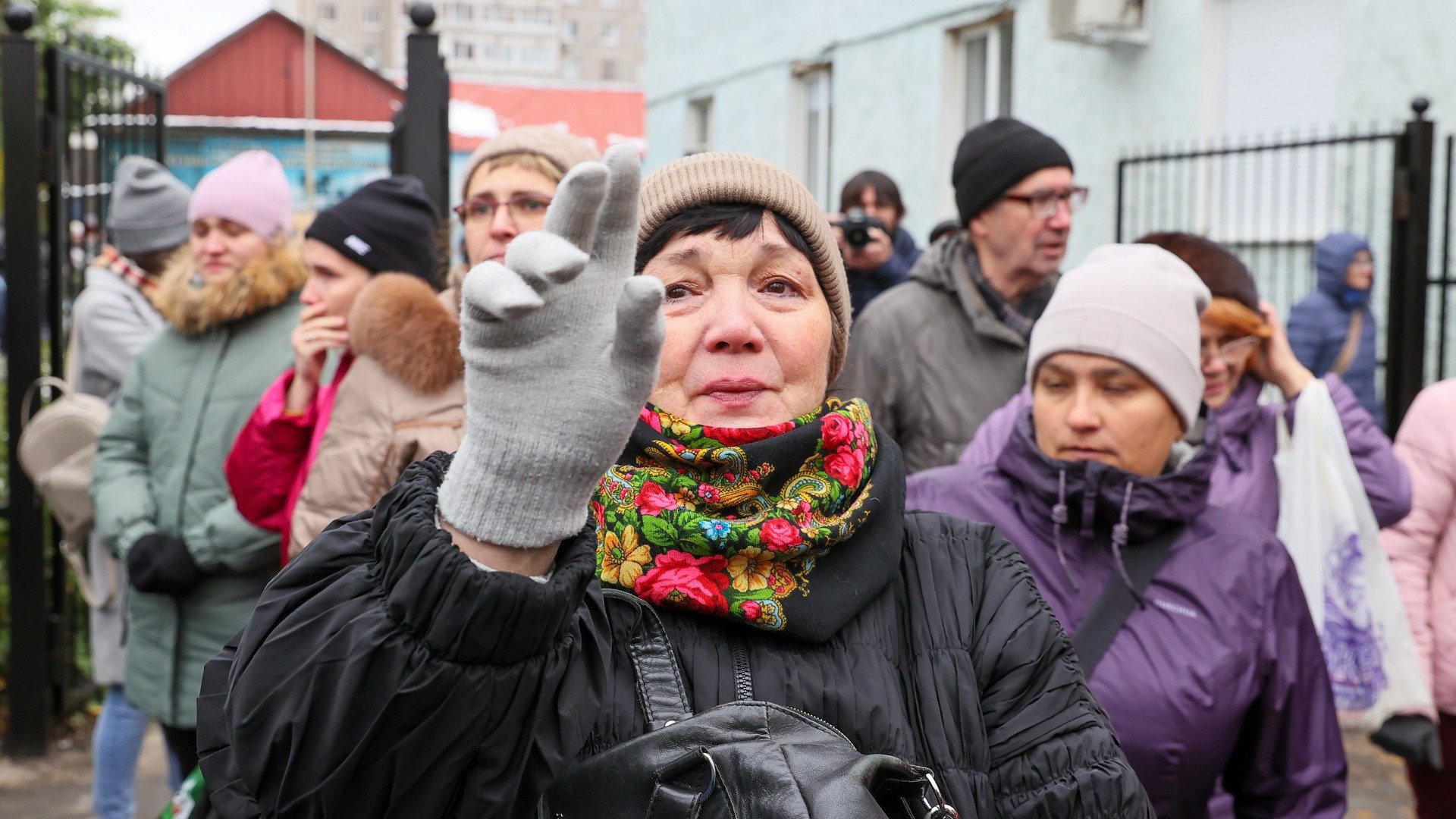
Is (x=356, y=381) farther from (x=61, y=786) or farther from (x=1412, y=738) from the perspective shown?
(x=61, y=786)

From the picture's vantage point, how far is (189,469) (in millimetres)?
3809

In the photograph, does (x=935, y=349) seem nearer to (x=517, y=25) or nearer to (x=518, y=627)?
(x=518, y=627)

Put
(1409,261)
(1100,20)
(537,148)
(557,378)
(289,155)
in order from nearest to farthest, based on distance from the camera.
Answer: (557,378), (537,148), (1409,261), (1100,20), (289,155)

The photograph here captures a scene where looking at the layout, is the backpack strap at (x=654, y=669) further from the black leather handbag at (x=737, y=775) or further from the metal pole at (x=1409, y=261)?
the metal pole at (x=1409, y=261)

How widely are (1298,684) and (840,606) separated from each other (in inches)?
46.5

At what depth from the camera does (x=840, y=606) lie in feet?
5.30

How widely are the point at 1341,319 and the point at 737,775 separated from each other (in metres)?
6.64

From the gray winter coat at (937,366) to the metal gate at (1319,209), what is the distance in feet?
11.6

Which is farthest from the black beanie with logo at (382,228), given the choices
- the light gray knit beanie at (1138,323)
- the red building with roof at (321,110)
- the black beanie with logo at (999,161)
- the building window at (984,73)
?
the building window at (984,73)

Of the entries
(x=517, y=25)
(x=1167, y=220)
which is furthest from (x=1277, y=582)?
(x=517, y=25)

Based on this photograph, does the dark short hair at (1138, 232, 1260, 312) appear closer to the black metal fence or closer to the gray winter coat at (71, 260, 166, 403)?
the black metal fence

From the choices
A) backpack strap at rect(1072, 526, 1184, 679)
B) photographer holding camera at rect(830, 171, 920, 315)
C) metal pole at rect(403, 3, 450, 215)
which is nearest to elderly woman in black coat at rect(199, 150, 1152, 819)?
backpack strap at rect(1072, 526, 1184, 679)

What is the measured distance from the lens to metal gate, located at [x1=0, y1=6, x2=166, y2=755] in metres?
5.70

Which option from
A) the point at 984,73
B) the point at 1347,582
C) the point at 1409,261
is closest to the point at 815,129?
the point at 984,73
